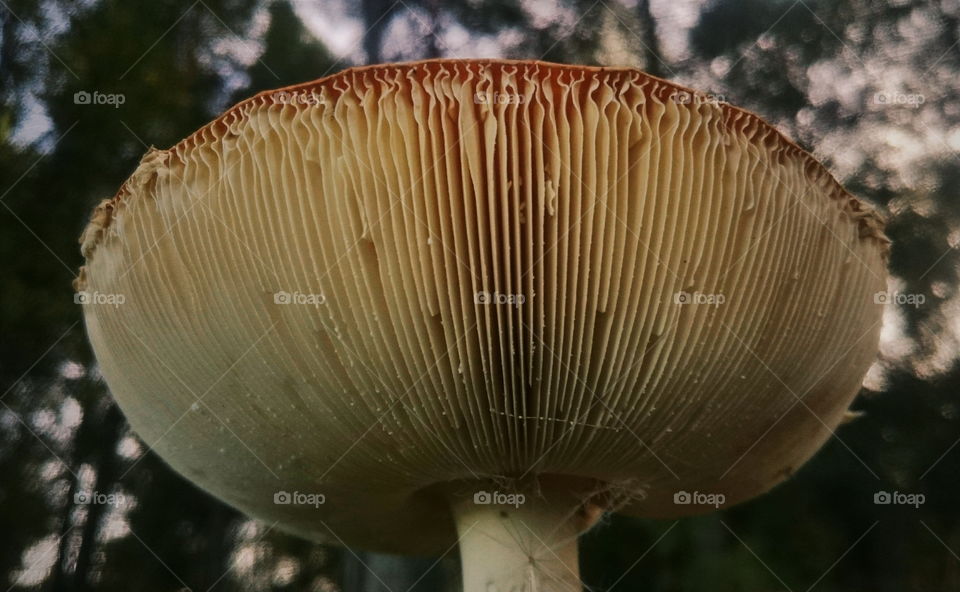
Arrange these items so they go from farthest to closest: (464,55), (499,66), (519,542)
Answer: (464,55)
(519,542)
(499,66)

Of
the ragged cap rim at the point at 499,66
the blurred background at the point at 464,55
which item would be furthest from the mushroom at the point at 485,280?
the blurred background at the point at 464,55

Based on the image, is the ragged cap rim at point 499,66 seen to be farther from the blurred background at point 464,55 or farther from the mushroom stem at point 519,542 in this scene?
the blurred background at point 464,55

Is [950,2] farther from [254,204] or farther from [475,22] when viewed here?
[254,204]

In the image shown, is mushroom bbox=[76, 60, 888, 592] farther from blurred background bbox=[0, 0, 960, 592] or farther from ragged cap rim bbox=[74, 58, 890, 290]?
blurred background bbox=[0, 0, 960, 592]

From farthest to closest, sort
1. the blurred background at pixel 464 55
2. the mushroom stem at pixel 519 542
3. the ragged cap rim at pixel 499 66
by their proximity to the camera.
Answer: the blurred background at pixel 464 55 → the mushroom stem at pixel 519 542 → the ragged cap rim at pixel 499 66

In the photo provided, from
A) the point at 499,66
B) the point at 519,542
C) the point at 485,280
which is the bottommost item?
the point at 519,542

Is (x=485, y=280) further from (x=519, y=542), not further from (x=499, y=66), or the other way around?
(x=519, y=542)

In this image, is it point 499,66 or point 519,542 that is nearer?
point 499,66

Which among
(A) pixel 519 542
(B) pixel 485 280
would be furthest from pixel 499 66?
(A) pixel 519 542
